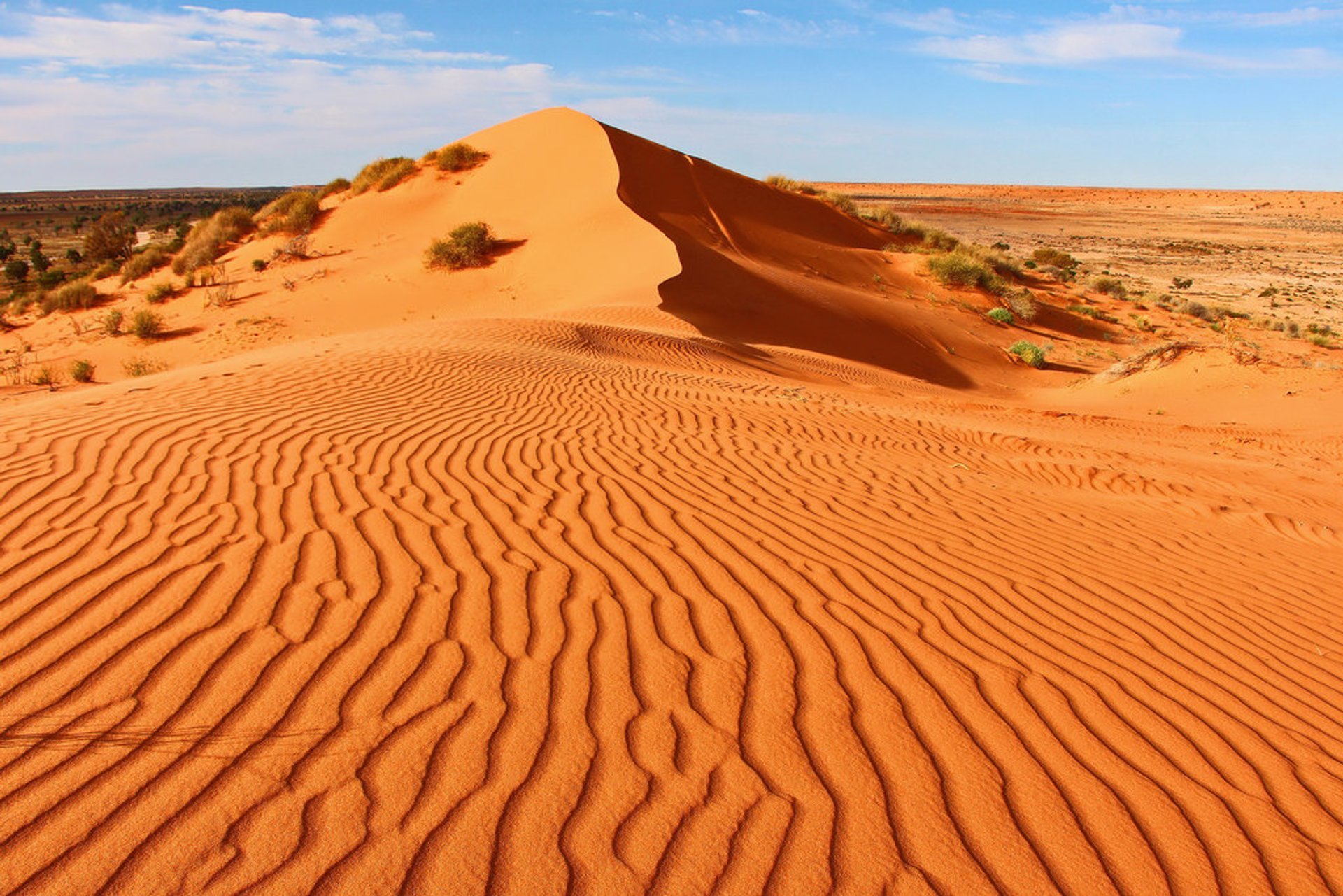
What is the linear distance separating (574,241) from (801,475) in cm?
1793

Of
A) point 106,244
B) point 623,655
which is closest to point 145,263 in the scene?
point 106,244

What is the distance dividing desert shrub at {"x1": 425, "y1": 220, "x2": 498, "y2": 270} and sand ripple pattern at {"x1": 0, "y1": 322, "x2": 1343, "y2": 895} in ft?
54.3

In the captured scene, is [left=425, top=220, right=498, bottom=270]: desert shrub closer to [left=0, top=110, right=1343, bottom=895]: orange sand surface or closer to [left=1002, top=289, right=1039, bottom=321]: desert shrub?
[left=0, top=110, right=1343, bottom=895]: orange sand surface

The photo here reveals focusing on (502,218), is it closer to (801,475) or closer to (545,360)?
(545,360)

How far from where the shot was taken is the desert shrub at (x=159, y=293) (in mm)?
21078

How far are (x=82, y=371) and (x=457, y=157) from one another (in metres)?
Result: 18.4

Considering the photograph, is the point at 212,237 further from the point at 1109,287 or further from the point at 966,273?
the point at 1109,287

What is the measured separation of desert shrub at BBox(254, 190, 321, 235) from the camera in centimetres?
2672

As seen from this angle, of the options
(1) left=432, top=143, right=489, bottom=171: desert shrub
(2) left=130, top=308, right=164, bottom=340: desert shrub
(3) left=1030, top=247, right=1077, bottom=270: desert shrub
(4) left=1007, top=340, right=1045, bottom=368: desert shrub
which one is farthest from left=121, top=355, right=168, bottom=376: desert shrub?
(3) left=1030, top=247, right=1077, bottom=270: desert shrub

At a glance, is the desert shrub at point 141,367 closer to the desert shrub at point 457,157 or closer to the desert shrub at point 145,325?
the desert shrub at point 145,325

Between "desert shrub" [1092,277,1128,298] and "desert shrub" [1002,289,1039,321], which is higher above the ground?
"desert shrub" [1002,289,1039,321]

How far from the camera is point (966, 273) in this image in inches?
989

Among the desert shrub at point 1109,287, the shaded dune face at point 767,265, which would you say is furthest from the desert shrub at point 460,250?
the desert shrub at point 1109,287

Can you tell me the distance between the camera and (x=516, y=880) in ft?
6.79
